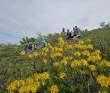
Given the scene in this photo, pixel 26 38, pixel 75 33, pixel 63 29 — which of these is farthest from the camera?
pixel 26 38

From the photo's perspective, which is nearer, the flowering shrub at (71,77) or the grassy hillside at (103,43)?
the flowering shrub at (71,77)

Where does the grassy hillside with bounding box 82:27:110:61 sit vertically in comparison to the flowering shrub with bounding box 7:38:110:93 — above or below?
above

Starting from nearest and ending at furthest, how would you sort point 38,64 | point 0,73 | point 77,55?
point 77,55, point 38,64, point 0,73

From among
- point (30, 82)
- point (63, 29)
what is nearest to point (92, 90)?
point (30, 82)

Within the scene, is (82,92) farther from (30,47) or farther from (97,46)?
(30,47)

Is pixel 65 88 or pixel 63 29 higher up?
pixel 63 29

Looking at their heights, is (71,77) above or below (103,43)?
below

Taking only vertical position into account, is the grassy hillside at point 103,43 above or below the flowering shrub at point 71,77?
above

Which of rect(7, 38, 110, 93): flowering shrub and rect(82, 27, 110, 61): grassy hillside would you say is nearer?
rect(7, 38, 110, 93): flowering shrub

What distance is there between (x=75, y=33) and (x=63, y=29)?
2154mm

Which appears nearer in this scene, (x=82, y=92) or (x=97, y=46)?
(x=82, y=92)

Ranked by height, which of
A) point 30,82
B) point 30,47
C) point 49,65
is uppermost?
point 30,47

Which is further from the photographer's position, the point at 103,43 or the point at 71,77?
the point at 103,43

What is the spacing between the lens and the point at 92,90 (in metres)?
1.66
